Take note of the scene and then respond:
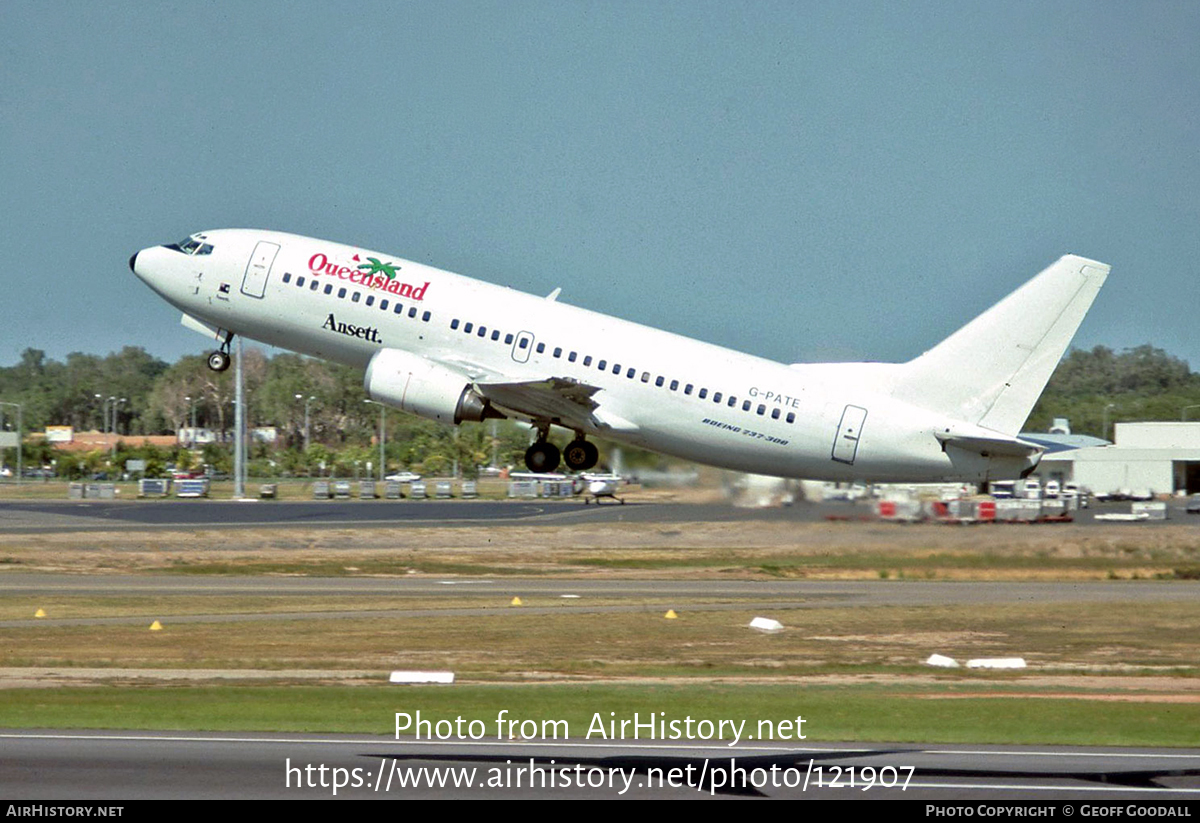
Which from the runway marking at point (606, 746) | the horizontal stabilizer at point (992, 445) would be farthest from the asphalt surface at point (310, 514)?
the runway marking at point (606, 746)

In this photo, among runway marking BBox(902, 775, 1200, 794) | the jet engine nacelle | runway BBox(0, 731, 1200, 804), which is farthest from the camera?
the jet engine nacelle

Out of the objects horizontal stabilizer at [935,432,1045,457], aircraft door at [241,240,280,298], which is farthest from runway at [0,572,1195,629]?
horizontal stabilizer at [935,432,1045,457]

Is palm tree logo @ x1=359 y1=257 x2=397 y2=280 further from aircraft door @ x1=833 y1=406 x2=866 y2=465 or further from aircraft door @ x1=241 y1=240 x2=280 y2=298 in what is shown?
aircraft door @ x1=833 y1=406 x2=866 y2=465

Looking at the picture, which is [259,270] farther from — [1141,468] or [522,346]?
[1141,468]

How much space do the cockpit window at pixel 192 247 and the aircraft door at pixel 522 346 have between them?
34.7ft

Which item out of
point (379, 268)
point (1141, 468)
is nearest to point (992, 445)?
point (379, 268)

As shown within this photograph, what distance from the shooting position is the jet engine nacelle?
4488cm

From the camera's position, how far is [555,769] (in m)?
26.1

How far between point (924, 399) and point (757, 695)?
12213 millimetres

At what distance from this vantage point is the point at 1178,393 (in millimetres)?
90375

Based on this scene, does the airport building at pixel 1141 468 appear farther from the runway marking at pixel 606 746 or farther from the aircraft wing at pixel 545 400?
the runway marking at pixel 606 746

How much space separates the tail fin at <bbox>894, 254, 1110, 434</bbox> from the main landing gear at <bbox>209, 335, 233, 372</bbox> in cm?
2071

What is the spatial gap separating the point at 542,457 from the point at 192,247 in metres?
13.1
